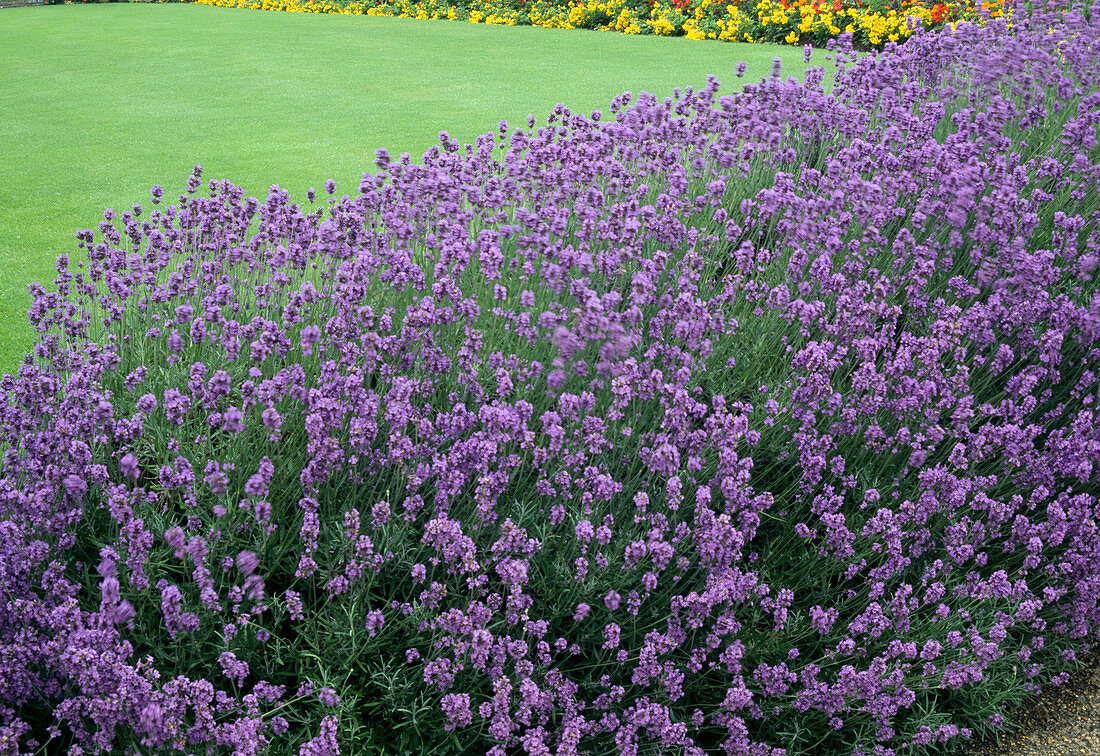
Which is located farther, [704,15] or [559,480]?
[704,15]

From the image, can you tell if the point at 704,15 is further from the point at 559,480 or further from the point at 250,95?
the point at 559,480

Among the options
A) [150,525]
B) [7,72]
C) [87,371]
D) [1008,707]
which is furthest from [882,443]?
[7,72]

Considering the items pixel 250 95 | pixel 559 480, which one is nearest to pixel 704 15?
Answer: pixel 250 95

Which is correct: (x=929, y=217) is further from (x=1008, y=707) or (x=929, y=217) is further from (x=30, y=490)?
(x=30, y=490)

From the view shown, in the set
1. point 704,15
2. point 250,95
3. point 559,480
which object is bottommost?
point 559,480

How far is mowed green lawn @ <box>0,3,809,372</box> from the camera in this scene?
717 cm

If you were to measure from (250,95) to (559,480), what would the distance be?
927 centimetres

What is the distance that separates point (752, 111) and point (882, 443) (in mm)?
2539

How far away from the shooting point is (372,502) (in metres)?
2.93

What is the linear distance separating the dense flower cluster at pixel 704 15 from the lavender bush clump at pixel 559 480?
9732 millimetres

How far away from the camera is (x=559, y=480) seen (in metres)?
2.80

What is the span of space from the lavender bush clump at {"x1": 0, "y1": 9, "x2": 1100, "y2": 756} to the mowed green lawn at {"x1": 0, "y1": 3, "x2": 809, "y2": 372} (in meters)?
2.08

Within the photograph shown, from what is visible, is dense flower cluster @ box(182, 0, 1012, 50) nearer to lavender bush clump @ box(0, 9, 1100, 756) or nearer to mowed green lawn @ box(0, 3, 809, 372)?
mowed green lawn @ box(0, 3, 809, 372)

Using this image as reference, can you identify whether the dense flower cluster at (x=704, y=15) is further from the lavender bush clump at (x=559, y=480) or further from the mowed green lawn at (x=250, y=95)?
the lavender bush clump at (x=559, y=480)
